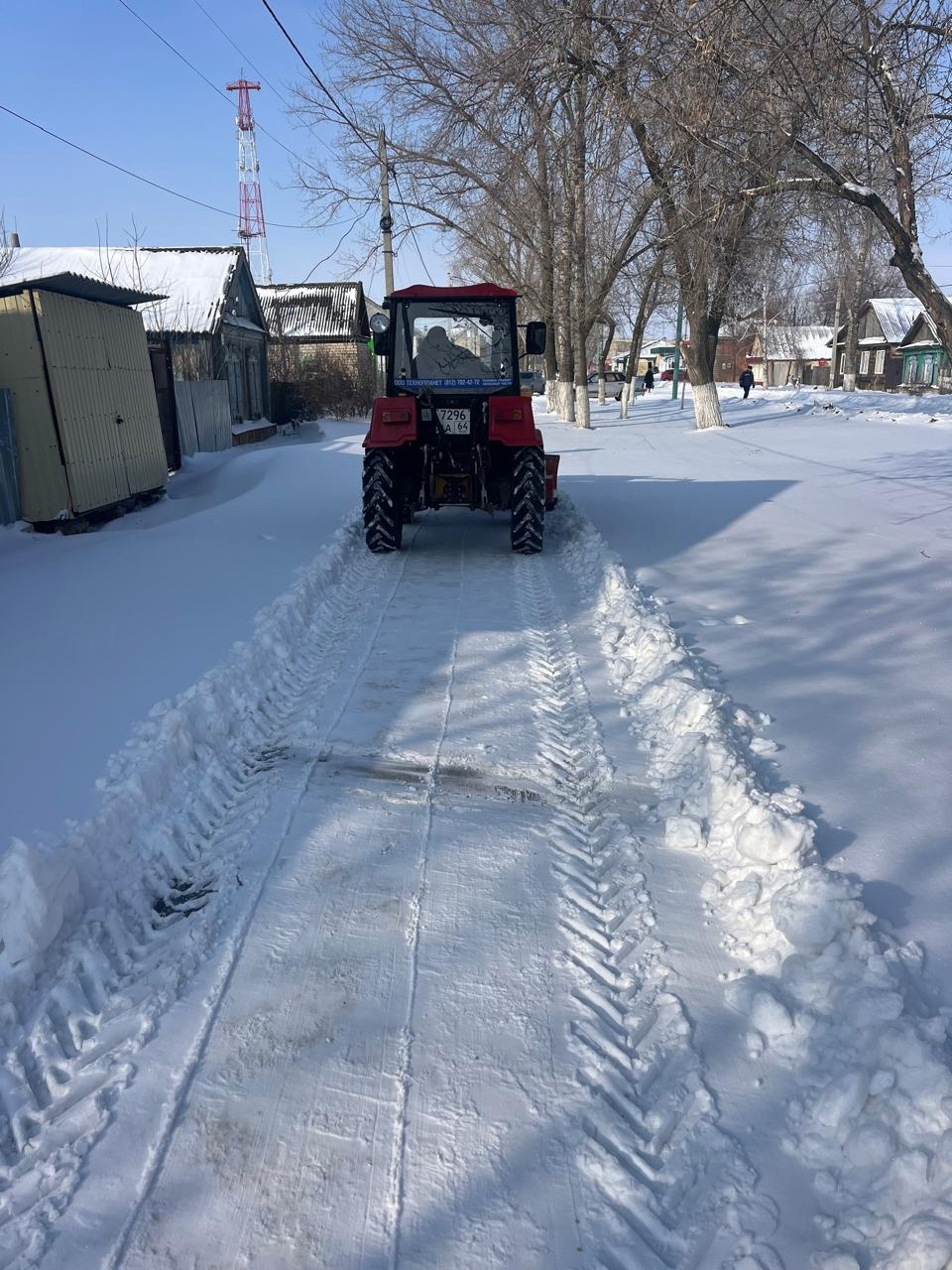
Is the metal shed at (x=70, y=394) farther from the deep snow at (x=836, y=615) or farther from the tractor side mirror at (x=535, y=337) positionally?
the deep snow at (x=836, y=615)

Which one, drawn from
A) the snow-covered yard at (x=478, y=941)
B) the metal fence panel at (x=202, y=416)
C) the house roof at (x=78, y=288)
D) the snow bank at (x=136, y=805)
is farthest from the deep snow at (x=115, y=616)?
the metal fence panel at (x=202, y=416)

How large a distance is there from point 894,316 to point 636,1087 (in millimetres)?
60672

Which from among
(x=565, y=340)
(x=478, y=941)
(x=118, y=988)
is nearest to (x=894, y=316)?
(x=565, y=340)

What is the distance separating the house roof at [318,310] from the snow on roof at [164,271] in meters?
12.4

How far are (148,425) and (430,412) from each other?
19.8ft

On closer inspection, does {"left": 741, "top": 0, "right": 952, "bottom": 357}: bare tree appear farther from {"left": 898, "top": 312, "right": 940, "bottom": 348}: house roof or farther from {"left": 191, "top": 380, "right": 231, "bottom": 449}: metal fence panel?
{"left": 898, "top": 312, "right": 940, "bottom": 348}: house roof

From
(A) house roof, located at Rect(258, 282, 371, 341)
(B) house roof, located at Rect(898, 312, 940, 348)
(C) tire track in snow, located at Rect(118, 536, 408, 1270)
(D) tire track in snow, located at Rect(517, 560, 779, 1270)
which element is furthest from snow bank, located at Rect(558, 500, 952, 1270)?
(B) house roof, located at Rect(898, 312, 940, 348)

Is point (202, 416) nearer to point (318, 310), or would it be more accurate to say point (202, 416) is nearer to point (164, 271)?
point (164, 271)

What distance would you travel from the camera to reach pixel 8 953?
9.87 feet

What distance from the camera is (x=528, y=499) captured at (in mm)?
9352

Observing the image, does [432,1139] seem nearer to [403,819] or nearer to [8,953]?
[8,953]

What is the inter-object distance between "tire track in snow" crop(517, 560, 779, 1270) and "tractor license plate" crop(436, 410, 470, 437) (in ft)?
19.7

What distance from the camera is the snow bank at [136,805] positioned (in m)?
3.12

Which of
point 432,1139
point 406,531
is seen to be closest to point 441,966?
point 432,1139
